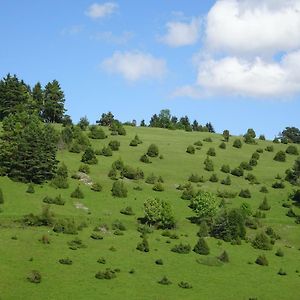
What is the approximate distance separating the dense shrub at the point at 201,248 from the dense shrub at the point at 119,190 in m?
26.0

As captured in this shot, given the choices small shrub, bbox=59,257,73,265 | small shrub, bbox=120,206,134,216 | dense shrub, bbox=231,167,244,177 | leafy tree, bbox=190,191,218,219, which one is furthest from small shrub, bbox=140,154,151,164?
small shrub, bbox=59,257,73,265

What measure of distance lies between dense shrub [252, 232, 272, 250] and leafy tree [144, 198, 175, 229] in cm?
1331

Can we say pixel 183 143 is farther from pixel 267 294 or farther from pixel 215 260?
pixel 267 294

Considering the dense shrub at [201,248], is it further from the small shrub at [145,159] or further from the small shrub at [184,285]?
the small shrub at [145,159]

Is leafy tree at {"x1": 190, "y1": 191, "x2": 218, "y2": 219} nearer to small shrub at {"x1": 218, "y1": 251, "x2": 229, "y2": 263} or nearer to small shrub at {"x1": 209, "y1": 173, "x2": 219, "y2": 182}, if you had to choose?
small shrub at {"x1": 218, "y1": 251, "x2": 229, "y2": 263}

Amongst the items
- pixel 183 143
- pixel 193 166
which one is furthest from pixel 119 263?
pixel 183 143

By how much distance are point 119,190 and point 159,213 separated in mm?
16157

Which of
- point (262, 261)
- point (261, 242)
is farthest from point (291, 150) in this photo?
point (262, 261)

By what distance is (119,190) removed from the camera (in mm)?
97062

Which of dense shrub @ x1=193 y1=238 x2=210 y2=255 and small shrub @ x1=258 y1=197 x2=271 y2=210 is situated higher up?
small shrub @ x1=258 y1=197 x2=271 y2=210

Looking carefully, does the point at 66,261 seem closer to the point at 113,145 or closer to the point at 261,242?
the point at 261,242

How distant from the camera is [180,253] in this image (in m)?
73.1

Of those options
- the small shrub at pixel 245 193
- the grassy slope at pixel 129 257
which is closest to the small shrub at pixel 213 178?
the grassy slope at pixel 129 257

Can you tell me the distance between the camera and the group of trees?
14125 centimetres
